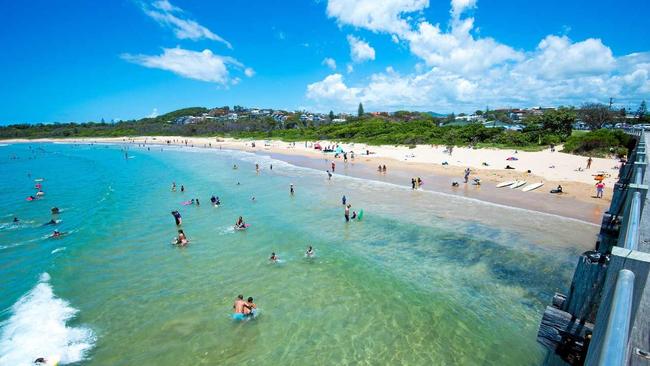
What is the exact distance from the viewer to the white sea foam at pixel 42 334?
33.4ft

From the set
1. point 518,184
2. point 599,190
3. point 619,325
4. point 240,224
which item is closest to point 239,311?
point 240,224

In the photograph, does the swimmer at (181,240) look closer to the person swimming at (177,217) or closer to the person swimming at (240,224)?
the person swimming at (177,217)

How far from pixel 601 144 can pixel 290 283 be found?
42.4 m

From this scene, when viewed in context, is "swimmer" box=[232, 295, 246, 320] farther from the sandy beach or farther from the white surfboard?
the white surfboard

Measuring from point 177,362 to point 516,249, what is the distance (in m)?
15.1

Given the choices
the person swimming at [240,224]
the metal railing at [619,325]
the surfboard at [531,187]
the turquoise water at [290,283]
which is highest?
the metal railing at [619,325]

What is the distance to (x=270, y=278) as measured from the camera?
1445 cm

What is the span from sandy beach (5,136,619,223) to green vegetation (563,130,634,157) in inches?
75.3

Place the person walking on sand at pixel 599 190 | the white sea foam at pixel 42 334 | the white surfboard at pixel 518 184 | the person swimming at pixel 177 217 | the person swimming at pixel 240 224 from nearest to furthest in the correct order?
the white sea foam at pixel 42 334
the person swimming at pixel 240 224
the person swimming at pixel 177 217
the person walking on sand at pixel 599 190
the white surfboard at pixel 518 184

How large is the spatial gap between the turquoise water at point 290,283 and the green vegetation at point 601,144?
79.2ft

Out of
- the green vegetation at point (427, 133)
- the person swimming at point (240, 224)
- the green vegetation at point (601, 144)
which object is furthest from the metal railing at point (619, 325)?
the green vegetation at point (427, 133)

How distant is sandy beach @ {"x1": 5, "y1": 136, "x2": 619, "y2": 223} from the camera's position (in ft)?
79.7

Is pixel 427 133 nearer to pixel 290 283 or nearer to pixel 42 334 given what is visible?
pixel 290 283

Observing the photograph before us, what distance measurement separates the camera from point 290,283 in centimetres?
1400
